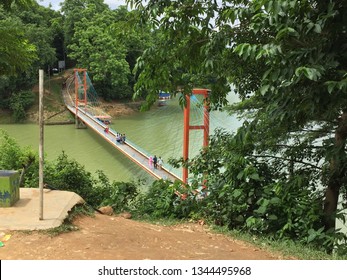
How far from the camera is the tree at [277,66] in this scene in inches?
81.4

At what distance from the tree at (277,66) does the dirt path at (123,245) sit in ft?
2.73

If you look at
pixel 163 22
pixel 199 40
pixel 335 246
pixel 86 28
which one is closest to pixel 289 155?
pixel 335 246

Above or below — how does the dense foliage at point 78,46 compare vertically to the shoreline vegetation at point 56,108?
above

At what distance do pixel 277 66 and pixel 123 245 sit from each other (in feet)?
5.78

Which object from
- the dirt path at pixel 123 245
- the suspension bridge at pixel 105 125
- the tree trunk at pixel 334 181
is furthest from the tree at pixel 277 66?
the suspension bridge at pixel 105 125

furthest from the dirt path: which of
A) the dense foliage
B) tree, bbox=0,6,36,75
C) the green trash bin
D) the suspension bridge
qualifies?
the dense foliage

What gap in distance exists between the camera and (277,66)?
7.30ft

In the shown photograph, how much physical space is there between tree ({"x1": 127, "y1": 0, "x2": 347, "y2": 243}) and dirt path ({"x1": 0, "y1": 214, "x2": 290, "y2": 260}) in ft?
2.73

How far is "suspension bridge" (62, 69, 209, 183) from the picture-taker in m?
7.43

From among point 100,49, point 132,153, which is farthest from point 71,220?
point 100,49

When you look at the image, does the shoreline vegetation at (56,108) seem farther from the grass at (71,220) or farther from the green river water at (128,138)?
the grass at (71,220)

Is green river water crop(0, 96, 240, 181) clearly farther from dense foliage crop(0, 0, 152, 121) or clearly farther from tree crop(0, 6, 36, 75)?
tree crop(0, 6, 36, 75)

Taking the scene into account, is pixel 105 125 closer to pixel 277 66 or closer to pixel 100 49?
pixel 100 49

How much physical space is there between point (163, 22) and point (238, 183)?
1722 millimetres
